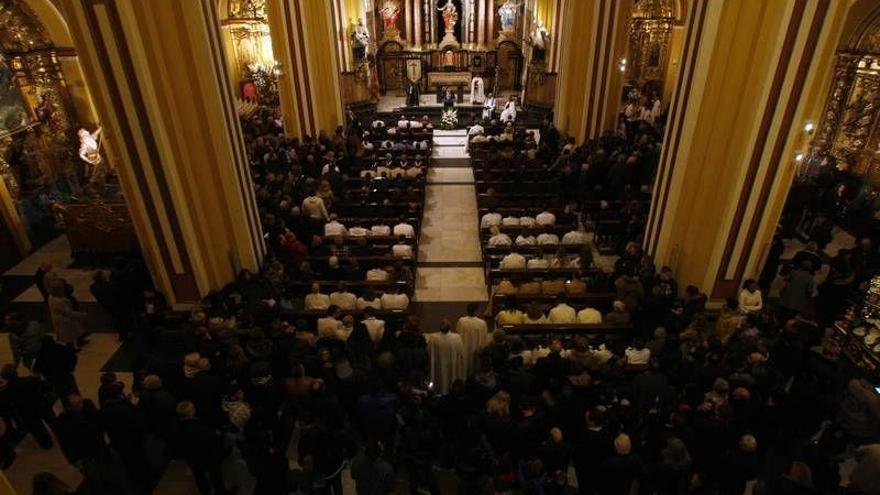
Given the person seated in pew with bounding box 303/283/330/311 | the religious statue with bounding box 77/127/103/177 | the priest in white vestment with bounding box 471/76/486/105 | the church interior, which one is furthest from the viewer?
the priest in white vestment with bounding box 471/76/486/105

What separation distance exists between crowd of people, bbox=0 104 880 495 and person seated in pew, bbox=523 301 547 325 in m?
0.09

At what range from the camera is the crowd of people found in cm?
531

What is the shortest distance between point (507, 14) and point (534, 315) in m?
19.4

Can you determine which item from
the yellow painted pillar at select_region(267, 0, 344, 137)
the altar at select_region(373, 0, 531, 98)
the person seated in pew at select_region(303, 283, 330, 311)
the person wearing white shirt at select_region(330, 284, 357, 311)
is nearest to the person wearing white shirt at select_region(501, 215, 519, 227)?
Result: the person wearing white shirt at select_region(330, 284, 357, 311)

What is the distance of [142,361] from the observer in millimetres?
8031

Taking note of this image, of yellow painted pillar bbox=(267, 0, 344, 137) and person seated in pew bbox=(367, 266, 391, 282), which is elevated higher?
yellow painted pillar bbox=(267, 0, 344, 137)

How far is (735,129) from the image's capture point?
316 inches

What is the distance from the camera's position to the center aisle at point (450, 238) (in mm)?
10211

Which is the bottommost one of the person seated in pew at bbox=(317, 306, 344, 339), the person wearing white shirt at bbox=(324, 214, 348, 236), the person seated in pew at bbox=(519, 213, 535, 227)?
the person seated in pew at bbox=(519, 213, 535, 227)

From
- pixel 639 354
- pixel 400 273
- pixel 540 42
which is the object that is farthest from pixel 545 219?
pixel 540 42

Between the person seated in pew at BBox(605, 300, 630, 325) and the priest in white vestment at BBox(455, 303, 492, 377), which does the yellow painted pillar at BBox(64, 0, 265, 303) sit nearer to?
the priest in white vestment at BBox(455, 303, 492, 377)

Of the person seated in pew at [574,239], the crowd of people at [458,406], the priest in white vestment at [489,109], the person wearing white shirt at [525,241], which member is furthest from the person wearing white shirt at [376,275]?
the priest in white vestment at [489,109]

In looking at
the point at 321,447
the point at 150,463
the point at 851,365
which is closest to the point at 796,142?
the point at 851,365

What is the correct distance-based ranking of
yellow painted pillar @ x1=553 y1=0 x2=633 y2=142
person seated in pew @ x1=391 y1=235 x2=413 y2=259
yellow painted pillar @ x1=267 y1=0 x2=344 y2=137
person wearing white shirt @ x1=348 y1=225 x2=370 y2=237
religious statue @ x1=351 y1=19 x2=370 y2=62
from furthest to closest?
religious statue @ x1=351 y1=19 x2=370 y2=62
yellow painted pillar @ x1=553 y1=0 x2=633 y2=142
yellow painted pillar @ x1=267 y1=0 x2=344 y2=137
person wearing white shirt @ x1=348 y1=225 x2=370 y2=237
person seated in pew @ x1=391 y1=235 x2=413 y2=259
